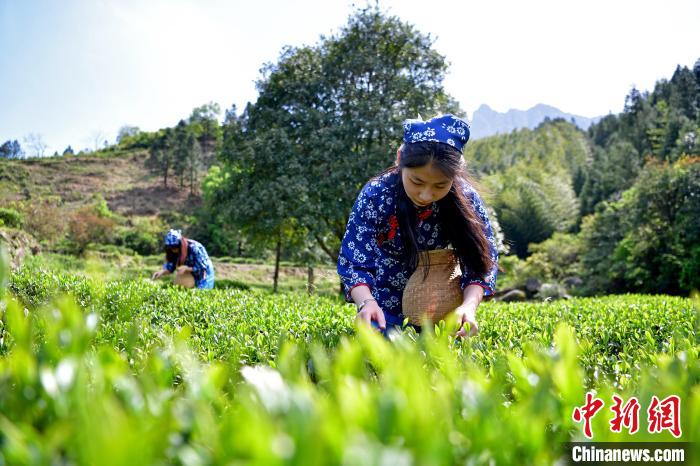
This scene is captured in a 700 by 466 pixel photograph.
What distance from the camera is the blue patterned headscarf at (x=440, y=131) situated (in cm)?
265

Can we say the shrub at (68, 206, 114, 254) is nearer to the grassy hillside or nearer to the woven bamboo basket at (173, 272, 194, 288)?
the grassy hillside

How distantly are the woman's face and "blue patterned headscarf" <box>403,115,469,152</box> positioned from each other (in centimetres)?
17

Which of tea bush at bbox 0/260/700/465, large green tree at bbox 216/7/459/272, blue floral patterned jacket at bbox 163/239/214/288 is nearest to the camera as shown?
tea bush at bbox 0/260/700/465

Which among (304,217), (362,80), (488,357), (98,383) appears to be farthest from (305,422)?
(362,80)

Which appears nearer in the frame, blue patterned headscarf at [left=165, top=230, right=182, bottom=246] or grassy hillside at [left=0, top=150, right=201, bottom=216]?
blue patterned headscarf at [left=165, top=230, right=182, bottom=246]

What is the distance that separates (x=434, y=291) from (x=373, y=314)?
1.81 feet

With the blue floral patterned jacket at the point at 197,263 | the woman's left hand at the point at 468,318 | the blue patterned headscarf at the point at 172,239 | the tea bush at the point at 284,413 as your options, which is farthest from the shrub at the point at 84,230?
the tea bush at the point at 284,413

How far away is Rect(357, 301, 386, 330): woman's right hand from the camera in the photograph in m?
2.42

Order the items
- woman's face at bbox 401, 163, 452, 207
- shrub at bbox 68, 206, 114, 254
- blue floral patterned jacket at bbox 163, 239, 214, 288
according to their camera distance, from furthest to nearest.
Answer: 1. shrub at bbox 68, 206, 114, 254
2. blue floral patterned jacket at bbox 163, 239, 214, 288
3. woman's face at bbox 401, 163, 452, 207

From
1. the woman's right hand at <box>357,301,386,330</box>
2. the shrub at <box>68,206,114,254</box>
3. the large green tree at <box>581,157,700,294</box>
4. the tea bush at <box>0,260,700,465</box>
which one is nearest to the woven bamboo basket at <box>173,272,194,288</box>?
the woman's right hand at <box>357,301,386,330</box>

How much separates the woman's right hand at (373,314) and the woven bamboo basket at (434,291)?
42 centimetres

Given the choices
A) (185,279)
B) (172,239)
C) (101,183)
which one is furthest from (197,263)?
(101,183)

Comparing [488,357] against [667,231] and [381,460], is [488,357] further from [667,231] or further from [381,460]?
[667,231]

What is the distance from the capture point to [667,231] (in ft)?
63.2
